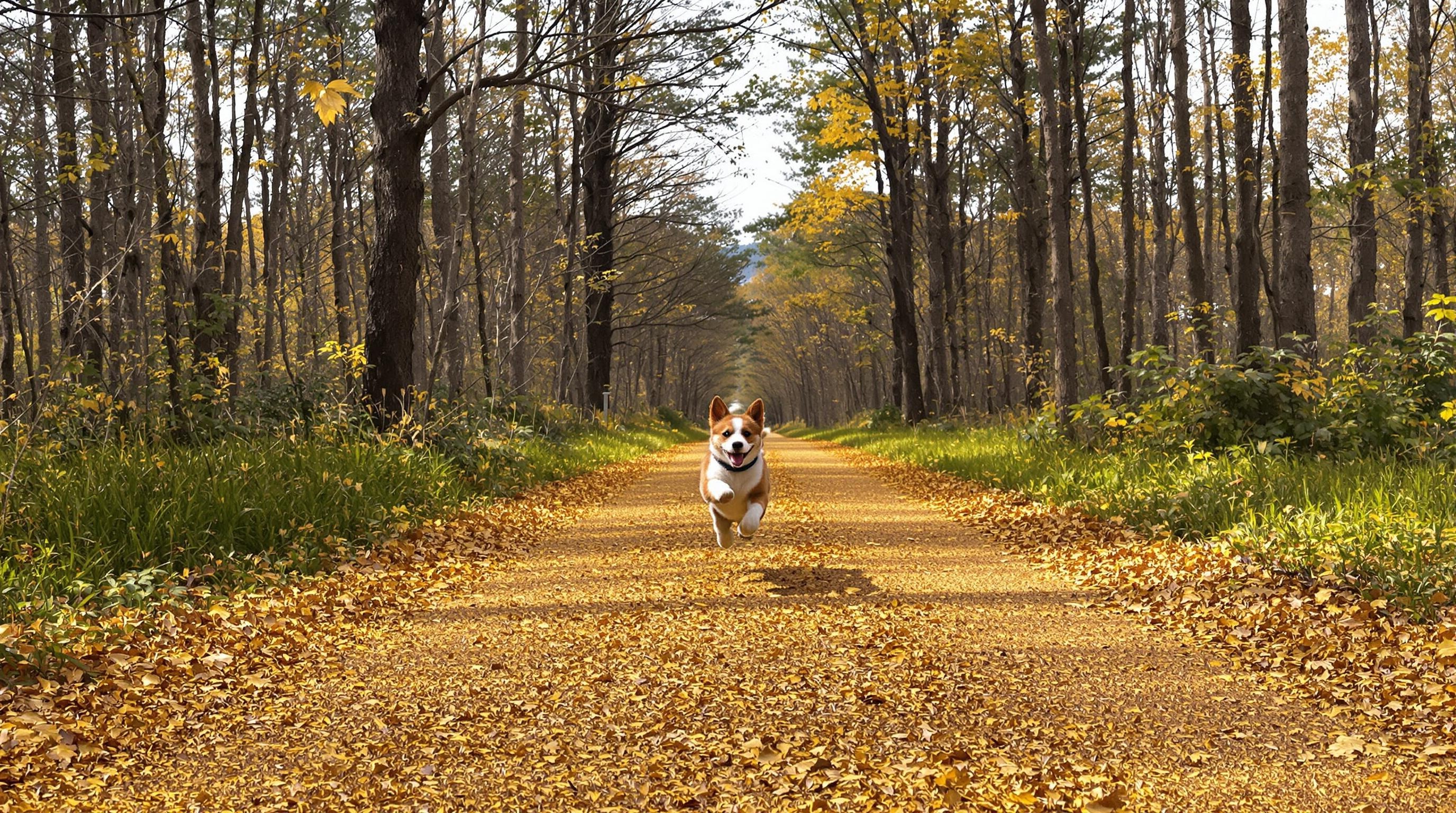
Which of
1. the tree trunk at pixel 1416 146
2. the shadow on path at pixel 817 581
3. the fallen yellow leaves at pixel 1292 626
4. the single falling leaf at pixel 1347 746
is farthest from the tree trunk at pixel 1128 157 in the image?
the single falling leaf at pixel 1347 746

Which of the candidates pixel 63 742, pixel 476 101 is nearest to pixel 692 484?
pixel 476 101

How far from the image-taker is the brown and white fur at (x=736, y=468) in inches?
249

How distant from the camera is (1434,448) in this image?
8242 mm

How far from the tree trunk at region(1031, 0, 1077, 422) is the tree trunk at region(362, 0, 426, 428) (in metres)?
8.66

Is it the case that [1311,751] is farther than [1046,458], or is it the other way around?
[1046,458]

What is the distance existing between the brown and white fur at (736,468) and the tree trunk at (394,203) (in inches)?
221

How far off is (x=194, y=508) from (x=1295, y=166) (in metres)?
12.0

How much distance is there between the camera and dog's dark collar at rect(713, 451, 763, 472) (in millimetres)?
6414

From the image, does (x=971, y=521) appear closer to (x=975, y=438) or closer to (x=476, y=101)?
(x=975, y=438)

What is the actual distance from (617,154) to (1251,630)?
2133 cm

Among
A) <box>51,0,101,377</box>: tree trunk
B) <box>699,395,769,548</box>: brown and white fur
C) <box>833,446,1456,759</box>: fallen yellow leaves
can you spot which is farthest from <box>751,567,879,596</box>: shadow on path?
<box>51,0,101,377</box>: tree trunk

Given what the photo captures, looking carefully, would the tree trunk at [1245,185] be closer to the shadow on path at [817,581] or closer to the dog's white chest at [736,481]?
the shadow on path at [817,581]

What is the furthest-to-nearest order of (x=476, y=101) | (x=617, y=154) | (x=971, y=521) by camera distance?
(x=617, y=154) < (x=476, y=101) < (x=971, y=521)

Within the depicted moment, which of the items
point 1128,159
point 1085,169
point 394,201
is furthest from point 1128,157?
point 394,201
